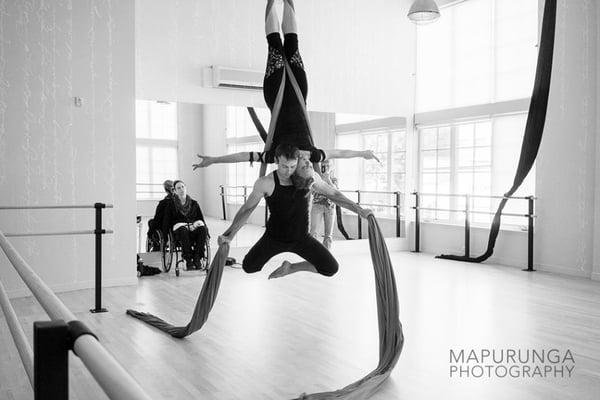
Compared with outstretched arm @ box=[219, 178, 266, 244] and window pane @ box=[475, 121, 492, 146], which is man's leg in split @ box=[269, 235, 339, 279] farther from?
window pane @ box=[475, 121, 492, 146]

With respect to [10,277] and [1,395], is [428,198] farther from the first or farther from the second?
[1,395]

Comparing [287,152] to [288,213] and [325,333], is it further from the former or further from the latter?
[325,333]

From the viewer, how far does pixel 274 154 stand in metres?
3.91

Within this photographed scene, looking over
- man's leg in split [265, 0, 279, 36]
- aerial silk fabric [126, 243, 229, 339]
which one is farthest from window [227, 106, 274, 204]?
aerial silk fabric [126, 243, 229, 339]

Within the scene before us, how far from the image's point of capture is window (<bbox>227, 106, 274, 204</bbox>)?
772 centimetres

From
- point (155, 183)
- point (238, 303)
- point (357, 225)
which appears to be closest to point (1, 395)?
point (238, 303)

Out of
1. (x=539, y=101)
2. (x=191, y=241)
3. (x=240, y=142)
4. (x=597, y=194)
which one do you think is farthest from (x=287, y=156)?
(x=539, y=101)

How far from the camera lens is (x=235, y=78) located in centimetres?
756

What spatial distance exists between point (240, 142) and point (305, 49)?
5.68 feet

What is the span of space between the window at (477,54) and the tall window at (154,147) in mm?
4248

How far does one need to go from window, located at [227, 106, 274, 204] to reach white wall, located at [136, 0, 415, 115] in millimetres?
170

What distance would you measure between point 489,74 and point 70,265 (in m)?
6.13

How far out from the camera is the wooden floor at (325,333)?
3.24 metres

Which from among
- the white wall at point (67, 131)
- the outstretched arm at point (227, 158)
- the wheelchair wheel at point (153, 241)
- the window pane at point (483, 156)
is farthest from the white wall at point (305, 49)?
the outstretched arm at point (227, 158)
